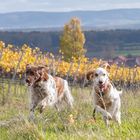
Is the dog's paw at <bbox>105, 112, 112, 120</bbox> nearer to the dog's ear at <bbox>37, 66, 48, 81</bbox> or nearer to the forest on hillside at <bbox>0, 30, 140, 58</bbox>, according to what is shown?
the dog's ear at <bbox>37, 66, 48, 81</bbox>

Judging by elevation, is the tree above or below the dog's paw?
below

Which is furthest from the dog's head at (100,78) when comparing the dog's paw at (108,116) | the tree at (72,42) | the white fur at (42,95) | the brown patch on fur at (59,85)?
the tree at (72,42)

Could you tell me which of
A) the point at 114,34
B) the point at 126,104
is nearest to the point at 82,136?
the point at 126,104

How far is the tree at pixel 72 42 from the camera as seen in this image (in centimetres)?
7931

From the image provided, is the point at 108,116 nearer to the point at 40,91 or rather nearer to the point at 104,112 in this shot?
the point at 104,112

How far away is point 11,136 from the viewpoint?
8.02m

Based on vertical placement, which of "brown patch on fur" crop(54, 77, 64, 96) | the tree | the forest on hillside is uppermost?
"brown patch on fur" crop(54, 77, 64, 96)

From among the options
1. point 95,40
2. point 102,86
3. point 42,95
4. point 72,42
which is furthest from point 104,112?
point 95,40

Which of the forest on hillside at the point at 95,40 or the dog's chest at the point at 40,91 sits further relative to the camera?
the forest on hillside at the point at 95,40

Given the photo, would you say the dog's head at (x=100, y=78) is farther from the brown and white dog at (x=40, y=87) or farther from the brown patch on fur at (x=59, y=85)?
the brown patch on fur at (x=59, y=85)

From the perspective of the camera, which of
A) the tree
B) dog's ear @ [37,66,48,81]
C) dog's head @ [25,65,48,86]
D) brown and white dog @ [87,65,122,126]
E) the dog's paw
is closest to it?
the dog's paw

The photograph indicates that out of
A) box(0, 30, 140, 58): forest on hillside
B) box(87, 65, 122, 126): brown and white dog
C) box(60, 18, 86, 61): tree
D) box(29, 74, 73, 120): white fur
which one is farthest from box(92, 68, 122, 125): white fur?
box(0, 30, 140, 58): forest on hillside

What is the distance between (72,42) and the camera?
81.8m

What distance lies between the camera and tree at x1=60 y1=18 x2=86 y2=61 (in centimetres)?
7931
